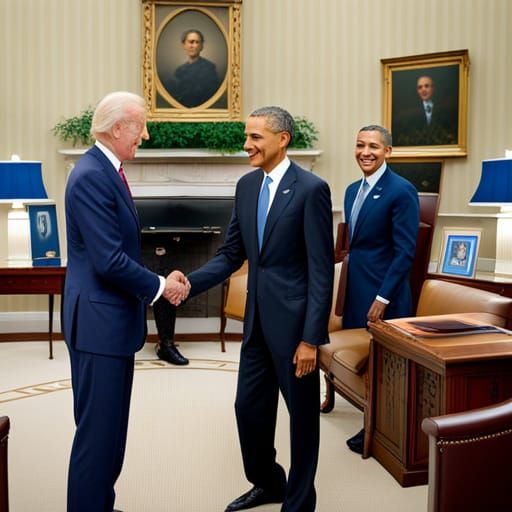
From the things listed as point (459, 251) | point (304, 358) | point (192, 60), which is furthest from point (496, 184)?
point (304, 358)

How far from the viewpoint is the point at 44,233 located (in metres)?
7.92

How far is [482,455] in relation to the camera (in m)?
2.36

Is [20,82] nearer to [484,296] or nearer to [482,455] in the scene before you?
[484,296]

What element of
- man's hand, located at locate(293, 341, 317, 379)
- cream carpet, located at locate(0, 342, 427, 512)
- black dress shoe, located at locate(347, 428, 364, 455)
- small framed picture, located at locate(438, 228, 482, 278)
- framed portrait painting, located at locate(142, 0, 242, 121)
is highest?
framed portrait painting, located at locate(142, 0, 242, 121)

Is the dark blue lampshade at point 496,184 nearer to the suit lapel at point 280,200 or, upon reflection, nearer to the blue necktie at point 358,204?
the blue necktie at point 358,204

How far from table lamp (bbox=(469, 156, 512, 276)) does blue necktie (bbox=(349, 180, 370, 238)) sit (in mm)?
2422

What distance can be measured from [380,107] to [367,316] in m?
4.16

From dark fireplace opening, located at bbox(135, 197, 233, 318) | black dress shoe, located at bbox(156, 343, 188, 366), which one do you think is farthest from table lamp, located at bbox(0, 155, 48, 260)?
black dress shoe, located at bbox(156, 343, 188, 366)

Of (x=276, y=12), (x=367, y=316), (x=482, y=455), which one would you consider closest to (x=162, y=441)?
(x=367, y=316)

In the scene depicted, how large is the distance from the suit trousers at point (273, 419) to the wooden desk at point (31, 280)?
13.1ft

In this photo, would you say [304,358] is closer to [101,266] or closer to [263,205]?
[263,205]

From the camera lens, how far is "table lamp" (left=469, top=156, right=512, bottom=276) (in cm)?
657

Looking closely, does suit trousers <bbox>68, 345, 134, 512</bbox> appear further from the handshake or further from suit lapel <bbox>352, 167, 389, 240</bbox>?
suit lapel <bbox>352, 167, 389, 240</bbox>

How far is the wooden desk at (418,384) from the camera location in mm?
3650
